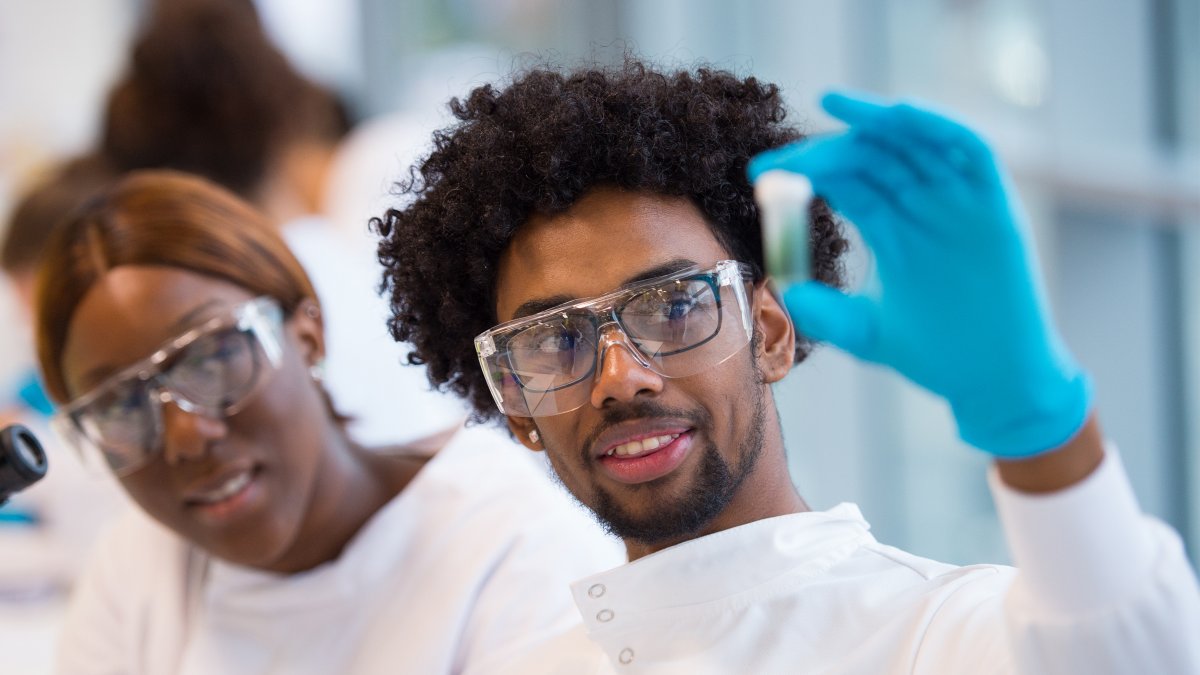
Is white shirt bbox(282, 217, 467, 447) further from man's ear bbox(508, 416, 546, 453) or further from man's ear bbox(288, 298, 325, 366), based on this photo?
man's ear bbox(508, 416, 546, 453)

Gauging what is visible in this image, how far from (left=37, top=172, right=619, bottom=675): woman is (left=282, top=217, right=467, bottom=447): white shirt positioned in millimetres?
563

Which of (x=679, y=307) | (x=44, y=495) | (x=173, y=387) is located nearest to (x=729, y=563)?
(x=679, y=307)

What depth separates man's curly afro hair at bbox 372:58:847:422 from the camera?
1502 millimetres

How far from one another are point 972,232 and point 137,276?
141cm

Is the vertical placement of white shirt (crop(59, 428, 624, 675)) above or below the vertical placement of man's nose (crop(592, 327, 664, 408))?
below

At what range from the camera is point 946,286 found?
1032mm

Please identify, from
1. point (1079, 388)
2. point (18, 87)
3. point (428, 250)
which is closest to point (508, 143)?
point (428, 250)

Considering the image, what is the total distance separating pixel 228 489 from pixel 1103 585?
4.51 ft

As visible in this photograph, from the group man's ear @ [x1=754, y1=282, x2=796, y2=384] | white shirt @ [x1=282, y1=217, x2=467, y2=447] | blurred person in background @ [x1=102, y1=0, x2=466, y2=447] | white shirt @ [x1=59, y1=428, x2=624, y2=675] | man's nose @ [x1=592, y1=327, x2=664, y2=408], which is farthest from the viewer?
blurred person in background @ [x1=102, y1=0, x2=466, y2=447]

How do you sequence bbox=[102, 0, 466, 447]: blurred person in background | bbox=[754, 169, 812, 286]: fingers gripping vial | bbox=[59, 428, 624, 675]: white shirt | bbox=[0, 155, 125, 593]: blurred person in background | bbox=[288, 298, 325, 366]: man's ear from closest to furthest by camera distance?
bbox=[754, 169, 812, 286]: fingers gripping vial
bbox=[59, 428, 624, 675]: white shirt
bbox=[288, 298, 325, 366]: man's ear
bbox=[0, 155, 125, 593]: blurred person in background
bbox=[102, 0, 466, 447]: blurred person in background

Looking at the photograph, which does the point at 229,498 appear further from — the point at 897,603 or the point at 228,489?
the point at 897,603

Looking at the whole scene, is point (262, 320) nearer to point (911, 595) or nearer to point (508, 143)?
point (508, 143)

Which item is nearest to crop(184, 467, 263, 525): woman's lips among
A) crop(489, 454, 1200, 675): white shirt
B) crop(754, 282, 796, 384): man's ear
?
crop(489, 454, 1200, 675): white shirt

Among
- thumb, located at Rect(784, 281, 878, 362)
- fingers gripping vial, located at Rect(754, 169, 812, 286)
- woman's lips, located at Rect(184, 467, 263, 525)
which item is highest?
fingers gripping vial, located at Rect(754, 169, 812, 286)
